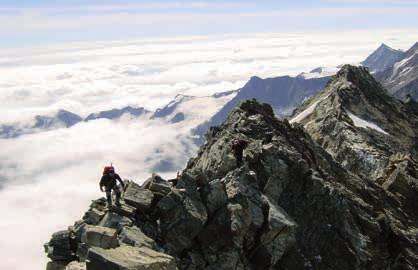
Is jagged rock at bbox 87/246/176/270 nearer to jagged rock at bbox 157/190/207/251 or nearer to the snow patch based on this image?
jagged rock at bbox 157/190/207/251

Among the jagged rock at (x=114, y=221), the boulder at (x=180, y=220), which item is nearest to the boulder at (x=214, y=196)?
the boulder at (x=180, y=220)

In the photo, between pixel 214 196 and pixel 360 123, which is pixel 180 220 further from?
pixel 360 123

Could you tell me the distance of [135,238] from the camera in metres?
38.3

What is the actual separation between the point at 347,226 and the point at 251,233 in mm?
11699

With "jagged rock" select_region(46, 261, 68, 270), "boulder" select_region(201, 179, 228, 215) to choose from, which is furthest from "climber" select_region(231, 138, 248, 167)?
"jagged rock" select_region(46, 261, 68, 270)

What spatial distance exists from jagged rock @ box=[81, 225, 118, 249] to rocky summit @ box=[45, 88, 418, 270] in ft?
0.21

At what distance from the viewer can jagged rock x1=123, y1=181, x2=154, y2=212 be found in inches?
1674


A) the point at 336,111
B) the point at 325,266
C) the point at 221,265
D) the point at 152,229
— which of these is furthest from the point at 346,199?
the point at 336,111

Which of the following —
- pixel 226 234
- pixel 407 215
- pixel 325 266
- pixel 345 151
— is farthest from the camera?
pixel 345 151

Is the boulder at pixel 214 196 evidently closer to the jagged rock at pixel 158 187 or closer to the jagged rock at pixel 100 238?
the jagged rock at pixel 158 187

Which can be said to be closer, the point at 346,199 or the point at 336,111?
the point at 346,199

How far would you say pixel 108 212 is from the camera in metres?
41.0

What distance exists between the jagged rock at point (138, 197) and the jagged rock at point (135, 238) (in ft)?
9.62

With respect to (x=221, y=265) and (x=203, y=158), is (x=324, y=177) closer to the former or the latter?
(x=203, y=158)
